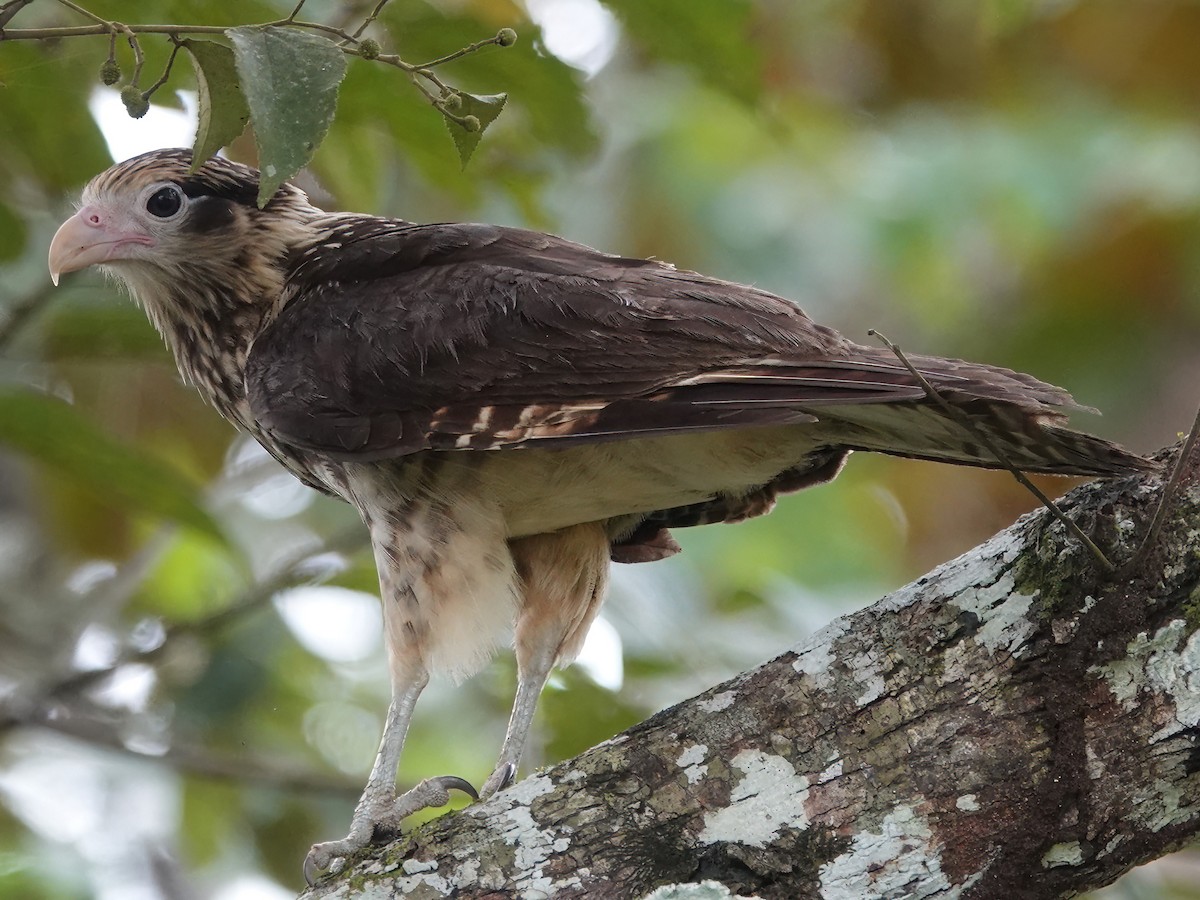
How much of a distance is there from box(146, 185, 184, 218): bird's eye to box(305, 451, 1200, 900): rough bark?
1.99 meters

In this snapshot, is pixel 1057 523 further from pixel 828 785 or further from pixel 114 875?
pixel 114 875

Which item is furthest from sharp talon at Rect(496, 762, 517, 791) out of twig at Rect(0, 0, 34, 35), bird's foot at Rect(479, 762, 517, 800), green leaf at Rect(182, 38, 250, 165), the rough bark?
twig at Rect(0, 0, 34, 35)

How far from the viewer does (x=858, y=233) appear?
6270 mm

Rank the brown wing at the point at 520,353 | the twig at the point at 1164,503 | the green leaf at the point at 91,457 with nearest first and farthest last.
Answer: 1. the twig at the point at 1164,503
2. the brown wing at the point at 520,353
3. the green leaf at the point at 91,457

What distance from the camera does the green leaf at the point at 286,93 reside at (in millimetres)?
1865

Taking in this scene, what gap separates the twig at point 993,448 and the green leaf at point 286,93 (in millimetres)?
929

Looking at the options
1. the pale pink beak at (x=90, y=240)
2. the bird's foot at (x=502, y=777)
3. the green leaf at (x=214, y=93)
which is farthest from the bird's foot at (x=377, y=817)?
the pale pink beak at (x=90, y=240)

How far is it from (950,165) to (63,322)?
403 centimetres

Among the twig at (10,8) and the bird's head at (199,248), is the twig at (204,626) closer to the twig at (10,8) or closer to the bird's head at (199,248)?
the bird's head at (199,248)

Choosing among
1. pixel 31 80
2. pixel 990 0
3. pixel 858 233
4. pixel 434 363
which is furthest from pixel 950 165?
pixel 31 80

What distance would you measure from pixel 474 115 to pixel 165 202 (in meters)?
1.85

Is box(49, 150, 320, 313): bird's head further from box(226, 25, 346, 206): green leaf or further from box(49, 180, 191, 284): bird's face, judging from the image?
box(226, 25, 346, 206): green leaf

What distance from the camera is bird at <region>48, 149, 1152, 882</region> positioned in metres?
2.71

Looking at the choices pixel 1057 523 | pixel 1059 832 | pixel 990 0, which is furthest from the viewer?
pixel 990 0
